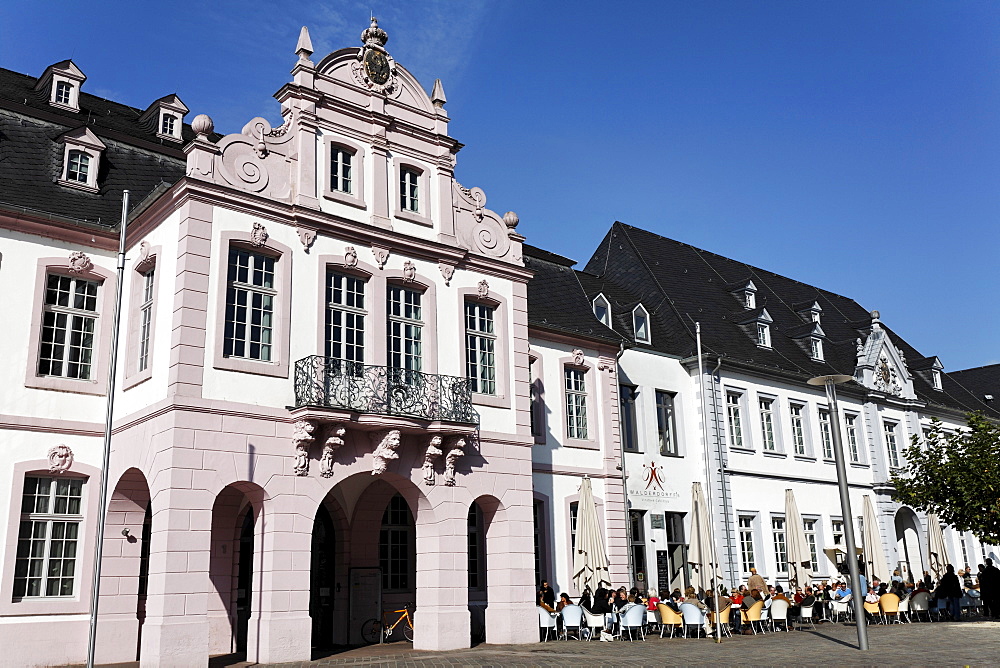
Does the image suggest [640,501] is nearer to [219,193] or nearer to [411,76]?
[411,76]

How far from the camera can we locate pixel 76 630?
647 inches

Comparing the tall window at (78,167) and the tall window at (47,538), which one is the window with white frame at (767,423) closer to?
the tall window at (47,538)

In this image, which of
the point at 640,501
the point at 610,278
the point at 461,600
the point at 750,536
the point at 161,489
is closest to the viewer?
the point at 161,489

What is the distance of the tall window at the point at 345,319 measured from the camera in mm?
18109

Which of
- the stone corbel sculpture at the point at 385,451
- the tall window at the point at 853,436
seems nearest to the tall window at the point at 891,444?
the tall window at the point at 853,436

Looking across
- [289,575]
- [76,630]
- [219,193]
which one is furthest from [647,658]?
[219,193]

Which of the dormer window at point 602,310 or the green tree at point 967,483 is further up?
the dormer window at point 602,310

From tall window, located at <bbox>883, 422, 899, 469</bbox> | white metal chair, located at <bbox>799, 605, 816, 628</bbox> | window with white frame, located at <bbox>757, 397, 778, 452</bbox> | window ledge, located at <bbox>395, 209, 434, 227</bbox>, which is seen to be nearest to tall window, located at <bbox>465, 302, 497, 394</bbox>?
window ledge, located at <bbox>395, 209, 434, 227</bbox>

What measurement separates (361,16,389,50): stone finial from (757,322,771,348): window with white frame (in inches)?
772

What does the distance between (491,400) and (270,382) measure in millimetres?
5148

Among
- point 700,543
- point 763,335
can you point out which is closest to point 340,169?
point 700,543

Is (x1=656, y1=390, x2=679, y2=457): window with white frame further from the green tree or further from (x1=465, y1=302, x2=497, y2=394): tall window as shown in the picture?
(x1=465, y1=302, x2=497, y2=394): tall window

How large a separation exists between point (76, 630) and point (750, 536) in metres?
20.3

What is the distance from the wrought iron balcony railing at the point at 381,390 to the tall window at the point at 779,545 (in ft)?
50.7
